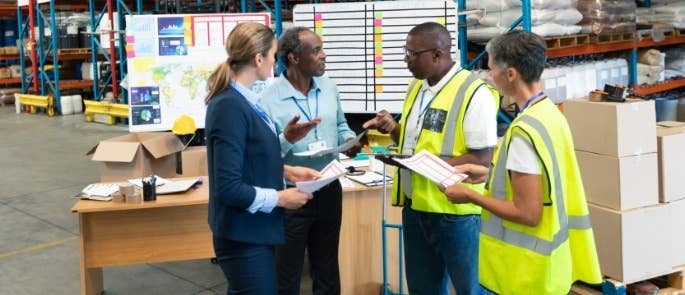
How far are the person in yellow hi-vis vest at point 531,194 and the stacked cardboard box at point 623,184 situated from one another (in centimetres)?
141

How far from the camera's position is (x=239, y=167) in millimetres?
2160

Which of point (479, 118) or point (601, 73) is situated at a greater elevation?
point (601, 73)

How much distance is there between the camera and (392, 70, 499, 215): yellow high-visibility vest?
256 cm

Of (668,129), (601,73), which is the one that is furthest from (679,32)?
(668,129)

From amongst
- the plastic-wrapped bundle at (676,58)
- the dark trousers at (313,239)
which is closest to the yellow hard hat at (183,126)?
the dark trousers at (313,239)

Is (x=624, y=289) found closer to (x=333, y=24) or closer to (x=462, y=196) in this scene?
(x=462, y=196)

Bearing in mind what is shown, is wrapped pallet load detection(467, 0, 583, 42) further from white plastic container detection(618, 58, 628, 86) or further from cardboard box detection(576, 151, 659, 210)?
cardboard box detection(576, 151, 659, 210)

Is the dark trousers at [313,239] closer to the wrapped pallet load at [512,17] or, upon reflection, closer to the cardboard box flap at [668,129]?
the cardboard box flap at [668,129]

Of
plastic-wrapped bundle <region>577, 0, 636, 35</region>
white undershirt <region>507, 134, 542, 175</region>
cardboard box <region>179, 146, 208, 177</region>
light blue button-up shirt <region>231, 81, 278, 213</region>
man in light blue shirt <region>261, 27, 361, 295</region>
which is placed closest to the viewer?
white undershirt <region>507, 134, 542, 175</region>

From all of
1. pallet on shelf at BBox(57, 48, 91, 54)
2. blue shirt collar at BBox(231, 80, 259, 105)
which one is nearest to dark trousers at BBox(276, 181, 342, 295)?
blue shirt collar at BBox(231, 80, 259, 105)

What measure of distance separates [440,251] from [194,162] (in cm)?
250

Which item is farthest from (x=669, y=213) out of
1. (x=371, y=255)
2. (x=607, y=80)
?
(x=607, y=80)

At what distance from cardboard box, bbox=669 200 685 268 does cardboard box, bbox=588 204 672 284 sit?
0.04 m

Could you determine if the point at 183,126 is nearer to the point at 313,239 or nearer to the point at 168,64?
the point at 168,64
